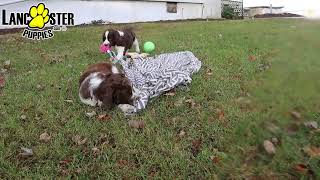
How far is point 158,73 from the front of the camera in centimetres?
700

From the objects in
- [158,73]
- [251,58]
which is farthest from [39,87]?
[251,58]

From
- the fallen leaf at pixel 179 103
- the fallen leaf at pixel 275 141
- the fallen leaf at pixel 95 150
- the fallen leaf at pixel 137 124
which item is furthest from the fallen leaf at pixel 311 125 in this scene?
the fallen leaf at pixel 95 150

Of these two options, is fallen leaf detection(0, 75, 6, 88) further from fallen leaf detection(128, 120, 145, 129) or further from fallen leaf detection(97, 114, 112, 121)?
fallen leaf detection(128, 120, 145, 129)

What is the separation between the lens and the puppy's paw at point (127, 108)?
550 centimetres

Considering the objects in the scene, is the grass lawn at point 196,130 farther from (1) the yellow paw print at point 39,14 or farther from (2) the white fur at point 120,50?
(1) the yellow paw print at point 39,14

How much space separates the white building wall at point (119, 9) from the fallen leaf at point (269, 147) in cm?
1500

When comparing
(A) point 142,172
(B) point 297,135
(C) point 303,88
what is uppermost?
(C) point 303,88

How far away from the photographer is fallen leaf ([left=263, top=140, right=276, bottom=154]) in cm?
406

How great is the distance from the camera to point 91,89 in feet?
19.3

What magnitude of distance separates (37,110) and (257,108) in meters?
3.06

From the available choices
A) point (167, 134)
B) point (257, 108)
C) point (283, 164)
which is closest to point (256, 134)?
point (257, 108)

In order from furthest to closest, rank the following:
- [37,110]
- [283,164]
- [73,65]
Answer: [73,65] → [37,110] → [283,164]

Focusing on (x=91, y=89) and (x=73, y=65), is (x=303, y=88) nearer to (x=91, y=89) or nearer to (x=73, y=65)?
(x=91, y=89)

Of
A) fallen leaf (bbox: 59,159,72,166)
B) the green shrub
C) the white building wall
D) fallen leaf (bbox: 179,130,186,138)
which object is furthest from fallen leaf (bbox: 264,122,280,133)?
the green shrub
